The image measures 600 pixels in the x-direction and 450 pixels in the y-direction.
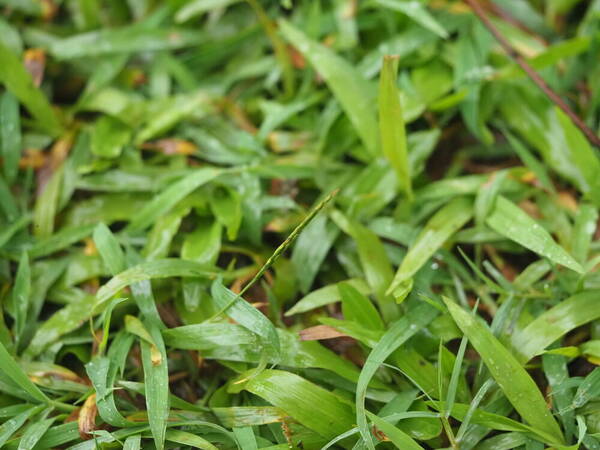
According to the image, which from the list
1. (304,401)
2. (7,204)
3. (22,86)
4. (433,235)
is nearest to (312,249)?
(433,235)

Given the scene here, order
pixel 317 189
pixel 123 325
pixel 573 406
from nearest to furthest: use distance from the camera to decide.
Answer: pixel 573 406, pixel 123 325, pixel 317 189

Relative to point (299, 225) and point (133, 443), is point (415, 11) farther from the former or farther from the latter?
point (133, 443)

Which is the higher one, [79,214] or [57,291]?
[79,214]

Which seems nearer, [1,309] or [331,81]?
[1,309]

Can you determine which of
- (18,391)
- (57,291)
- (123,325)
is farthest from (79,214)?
(18,391)

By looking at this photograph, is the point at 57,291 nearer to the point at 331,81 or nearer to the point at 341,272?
the point at 341,272

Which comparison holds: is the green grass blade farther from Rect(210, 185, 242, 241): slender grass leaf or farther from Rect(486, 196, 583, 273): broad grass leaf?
Rect(486, 196, 583, 273): broad grass leaf

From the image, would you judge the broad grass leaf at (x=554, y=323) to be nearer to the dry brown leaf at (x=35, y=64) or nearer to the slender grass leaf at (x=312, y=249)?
the slender grass leaf at (x=312, y=249)
